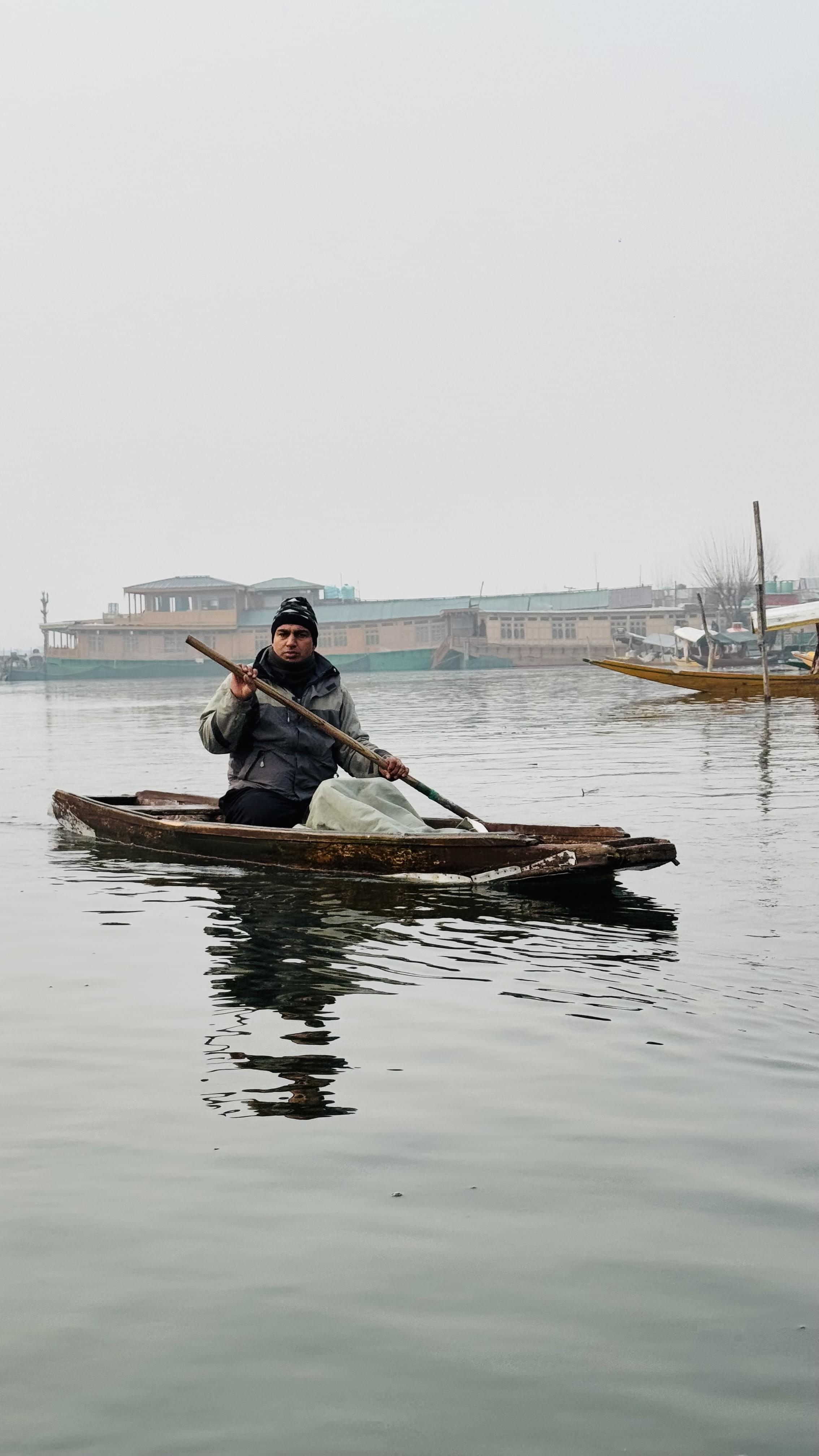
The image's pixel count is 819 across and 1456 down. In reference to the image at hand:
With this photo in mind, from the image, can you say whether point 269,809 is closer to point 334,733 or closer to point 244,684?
point 334,733

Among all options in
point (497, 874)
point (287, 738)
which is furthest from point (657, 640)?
point (497, 874)

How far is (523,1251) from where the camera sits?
9.98 ft

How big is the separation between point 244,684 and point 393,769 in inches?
38.2

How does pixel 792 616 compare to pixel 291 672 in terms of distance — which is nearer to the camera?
pixel 291 672

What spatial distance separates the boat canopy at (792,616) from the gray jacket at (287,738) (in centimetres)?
2264

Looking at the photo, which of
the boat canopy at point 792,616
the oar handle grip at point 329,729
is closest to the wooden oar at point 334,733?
the oar handle grip at point 329,729

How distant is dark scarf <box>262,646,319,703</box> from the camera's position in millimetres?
8242

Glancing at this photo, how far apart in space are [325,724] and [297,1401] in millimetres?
5752

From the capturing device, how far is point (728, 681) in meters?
31.0

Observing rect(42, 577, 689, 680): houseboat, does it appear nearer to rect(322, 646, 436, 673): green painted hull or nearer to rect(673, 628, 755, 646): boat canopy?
rect(322, 646, 436, 673): green painted hull

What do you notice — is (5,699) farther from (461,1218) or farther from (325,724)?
(461,1218)

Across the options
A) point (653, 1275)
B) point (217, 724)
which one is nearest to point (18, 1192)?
point (653, 1275)

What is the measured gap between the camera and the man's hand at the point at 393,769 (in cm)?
804

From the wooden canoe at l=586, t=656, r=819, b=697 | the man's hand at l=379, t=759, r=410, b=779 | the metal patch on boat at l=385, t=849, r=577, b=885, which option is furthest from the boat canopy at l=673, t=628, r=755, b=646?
the metal patch on boat at l=385, t=849, r=577, b=885
